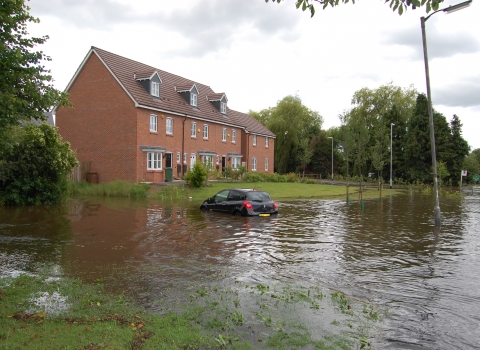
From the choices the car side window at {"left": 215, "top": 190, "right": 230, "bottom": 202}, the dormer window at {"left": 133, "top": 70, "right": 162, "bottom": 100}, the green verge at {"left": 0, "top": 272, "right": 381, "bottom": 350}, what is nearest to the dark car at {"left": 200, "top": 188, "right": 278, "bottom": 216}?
the car side window at {"left": 215, "top": 190, "right": 230, "bottom": 202}

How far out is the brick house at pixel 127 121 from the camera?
32.5 metres

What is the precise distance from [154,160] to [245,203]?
17996 mm

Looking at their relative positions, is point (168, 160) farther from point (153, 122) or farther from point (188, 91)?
point (188, 91)

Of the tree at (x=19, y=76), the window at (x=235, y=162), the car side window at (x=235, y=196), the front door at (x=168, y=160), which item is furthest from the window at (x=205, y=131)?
the tree at (x=19, y=76)

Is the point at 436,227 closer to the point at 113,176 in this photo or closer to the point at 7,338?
the point at 7,338

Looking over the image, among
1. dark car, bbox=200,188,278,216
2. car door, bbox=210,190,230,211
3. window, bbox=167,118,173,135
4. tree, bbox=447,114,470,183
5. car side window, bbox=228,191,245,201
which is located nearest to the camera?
dark car, bbox=200,188,278,216

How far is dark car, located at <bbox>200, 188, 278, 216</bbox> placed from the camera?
1788 centimetres

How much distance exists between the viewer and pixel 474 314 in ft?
21.3

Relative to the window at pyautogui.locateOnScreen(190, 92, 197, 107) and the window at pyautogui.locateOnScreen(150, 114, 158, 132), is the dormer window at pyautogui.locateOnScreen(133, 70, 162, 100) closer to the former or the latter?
the window at pyautogui.locateOnScreen(150, 114, 158, 132)

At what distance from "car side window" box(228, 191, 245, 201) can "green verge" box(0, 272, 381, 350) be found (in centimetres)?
1082

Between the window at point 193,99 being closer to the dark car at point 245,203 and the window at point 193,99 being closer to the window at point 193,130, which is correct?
the window at point 193,130

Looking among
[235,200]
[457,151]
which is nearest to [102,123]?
[235,200]

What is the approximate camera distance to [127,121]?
1278 inches

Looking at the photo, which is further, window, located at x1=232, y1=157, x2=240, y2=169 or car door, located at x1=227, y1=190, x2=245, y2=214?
window, located at x1=232, y1=157, x2=240, y2=169
